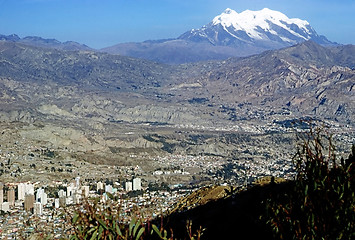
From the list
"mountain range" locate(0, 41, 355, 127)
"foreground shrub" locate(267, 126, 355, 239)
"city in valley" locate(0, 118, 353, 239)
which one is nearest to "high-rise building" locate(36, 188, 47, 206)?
"city in valley" locate(0, 118, 353, 239)

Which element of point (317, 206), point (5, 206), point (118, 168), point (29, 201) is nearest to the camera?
point (317, 206)

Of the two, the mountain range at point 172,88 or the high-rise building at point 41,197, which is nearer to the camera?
the high-rise building at point 41,197

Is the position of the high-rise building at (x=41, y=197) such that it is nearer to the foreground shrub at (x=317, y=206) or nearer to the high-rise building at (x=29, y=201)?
the high-rise building at (x=29, y=201)

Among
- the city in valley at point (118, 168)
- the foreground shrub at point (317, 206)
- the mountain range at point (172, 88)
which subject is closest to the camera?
the foreground shrub at point (317, 206)

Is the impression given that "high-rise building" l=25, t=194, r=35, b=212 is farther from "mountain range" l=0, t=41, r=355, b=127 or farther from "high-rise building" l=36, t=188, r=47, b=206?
"mountain range" l=0, t=41, r=355, b=127

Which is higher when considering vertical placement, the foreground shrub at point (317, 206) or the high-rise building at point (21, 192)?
the foreground shrub at point (317, 206)

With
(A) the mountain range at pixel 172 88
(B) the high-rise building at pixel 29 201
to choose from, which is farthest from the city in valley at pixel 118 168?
(A) the mountain range at pixel 172 88

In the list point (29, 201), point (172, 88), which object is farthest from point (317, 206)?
point (172, 88)

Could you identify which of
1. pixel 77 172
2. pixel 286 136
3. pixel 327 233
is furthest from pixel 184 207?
pixel 286 136

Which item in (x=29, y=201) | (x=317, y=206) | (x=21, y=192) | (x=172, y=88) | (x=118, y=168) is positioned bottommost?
(x=118, y=168)

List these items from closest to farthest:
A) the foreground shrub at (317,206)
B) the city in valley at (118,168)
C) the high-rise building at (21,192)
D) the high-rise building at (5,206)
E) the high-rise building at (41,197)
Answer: the foreground shrub at (317,206) → the high-rise building at (5,206) → the high-rise building at (41,197) → the high-rise building at (21,192) → the city in valley at (118,168)

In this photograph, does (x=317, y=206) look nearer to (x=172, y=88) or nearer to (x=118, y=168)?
(x=118, y=168)

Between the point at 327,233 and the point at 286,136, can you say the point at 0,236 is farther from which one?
the point at 286,136
